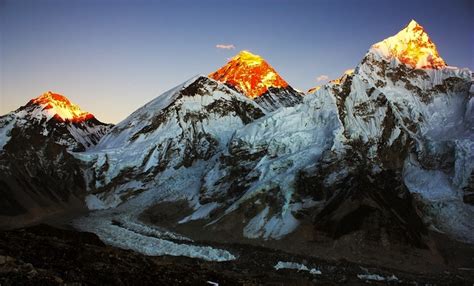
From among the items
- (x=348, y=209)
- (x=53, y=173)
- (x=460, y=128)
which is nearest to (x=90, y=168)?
(x=53, y=173)

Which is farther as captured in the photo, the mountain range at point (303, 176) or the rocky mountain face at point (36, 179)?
the rocky mountain face at point (36, 179)

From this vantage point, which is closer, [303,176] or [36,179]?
[303,176]

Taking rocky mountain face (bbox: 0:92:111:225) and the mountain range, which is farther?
rocky mountain face (bbox: 0:92:111:225)

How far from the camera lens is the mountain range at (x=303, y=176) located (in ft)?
407

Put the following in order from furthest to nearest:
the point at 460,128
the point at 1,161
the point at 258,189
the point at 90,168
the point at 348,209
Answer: the point at 90,168 → the point at 1,161 → the point at 460,128 → the point at 258,189 → the point at 348,209

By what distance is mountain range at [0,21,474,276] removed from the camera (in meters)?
124

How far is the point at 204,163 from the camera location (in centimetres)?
19062

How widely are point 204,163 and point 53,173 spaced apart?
47.7 meters

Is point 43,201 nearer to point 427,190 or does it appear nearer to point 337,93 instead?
point 337,93

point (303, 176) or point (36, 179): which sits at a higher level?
point (36, 179)

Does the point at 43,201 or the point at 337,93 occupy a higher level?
the point at 337,93

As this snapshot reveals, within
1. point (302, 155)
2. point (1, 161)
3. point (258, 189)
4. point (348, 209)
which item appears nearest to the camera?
point (348, 209)

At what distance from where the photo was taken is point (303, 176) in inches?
5561

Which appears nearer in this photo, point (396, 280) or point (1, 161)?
point (396, 280)
